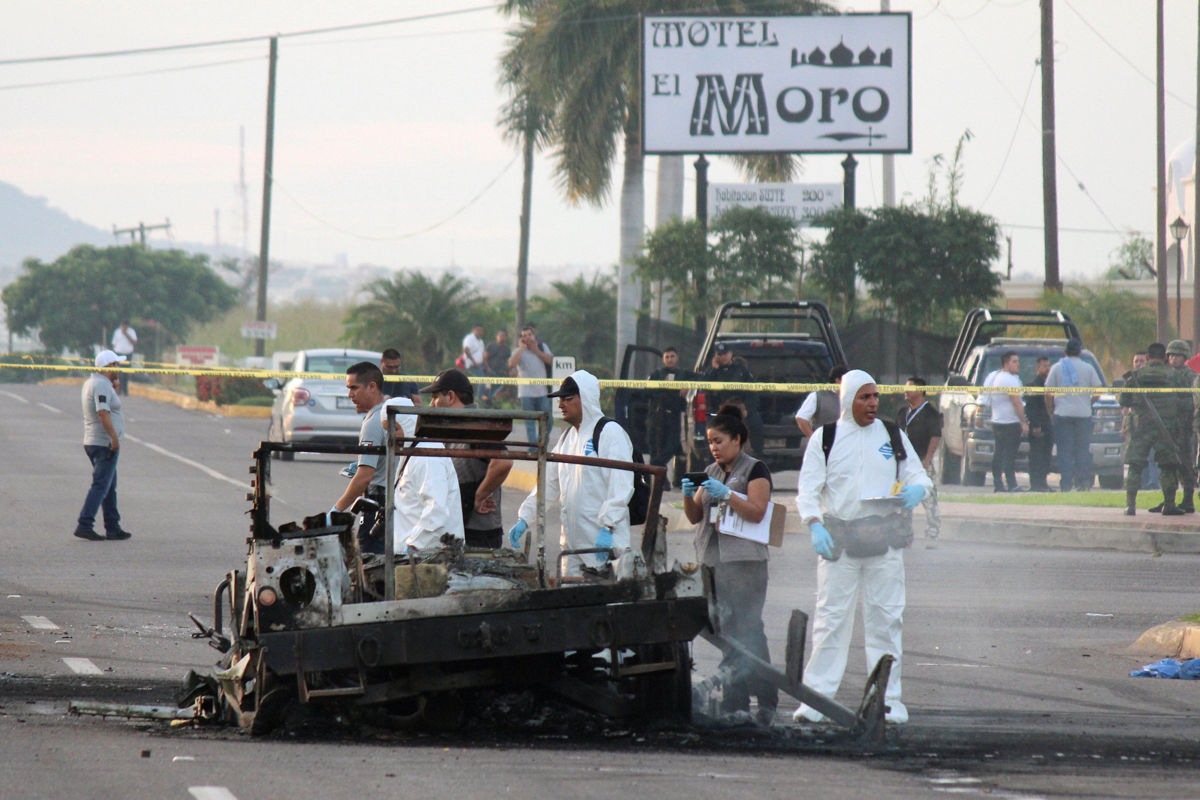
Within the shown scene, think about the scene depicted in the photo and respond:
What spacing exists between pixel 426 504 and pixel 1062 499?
11663 mm

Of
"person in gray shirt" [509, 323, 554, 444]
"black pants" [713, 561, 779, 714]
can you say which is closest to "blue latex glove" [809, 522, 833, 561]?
"black pants" [713, 561, 779, 714]

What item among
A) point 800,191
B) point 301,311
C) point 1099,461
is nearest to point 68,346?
point 301,311

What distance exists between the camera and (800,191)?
35.8 metres

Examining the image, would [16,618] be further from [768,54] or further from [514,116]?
[514,116]

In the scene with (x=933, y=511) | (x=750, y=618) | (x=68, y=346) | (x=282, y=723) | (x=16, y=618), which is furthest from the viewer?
(x=68, y=346)

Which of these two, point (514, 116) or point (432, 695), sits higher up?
point (514, 116)

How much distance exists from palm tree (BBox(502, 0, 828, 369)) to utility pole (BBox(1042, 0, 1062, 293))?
8115 millimetres

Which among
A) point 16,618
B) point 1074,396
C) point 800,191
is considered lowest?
point 16,618

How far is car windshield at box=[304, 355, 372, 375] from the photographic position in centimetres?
2433

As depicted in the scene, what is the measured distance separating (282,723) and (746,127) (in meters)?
26.3

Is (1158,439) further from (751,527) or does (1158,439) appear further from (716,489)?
(716,489)

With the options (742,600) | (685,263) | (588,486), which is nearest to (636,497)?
(588,486)

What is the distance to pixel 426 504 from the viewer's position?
7578 millimetres

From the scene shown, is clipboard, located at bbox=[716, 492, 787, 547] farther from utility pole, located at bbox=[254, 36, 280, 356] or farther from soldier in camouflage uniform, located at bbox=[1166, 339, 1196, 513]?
utility pole, located at bbox=[254, 36, 280, 356]
